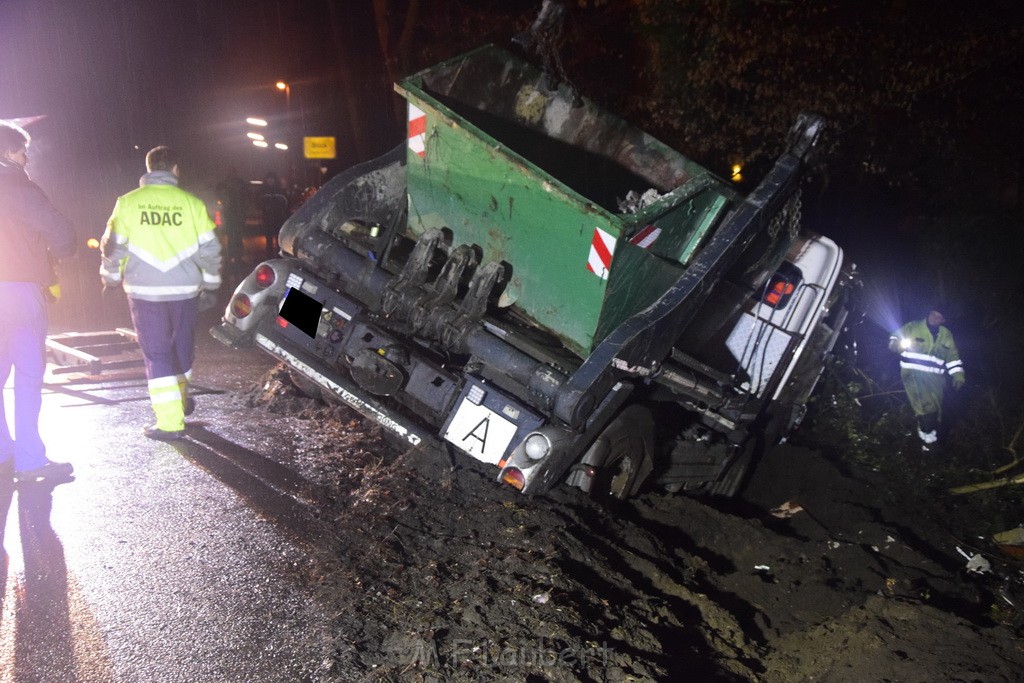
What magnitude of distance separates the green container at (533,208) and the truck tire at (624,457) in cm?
49

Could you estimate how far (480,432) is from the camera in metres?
3.72

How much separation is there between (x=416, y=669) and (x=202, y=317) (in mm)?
6738

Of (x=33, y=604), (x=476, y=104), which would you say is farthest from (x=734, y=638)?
(x=476, y=104)

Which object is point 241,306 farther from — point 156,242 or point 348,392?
point 348,392

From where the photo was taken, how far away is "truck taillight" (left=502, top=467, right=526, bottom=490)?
3.51 m

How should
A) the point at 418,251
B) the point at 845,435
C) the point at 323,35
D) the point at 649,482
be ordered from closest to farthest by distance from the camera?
the point at 418,251, the point at 649,482, the point at 845,435, the point at 323,35

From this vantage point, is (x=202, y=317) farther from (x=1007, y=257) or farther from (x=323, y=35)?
(x=323, y=35)

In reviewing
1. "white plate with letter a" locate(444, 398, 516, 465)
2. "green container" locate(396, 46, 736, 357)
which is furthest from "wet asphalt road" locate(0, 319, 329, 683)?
"green container" locate(396, 46, 736, 357)

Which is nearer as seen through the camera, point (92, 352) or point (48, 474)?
point (48, 474)

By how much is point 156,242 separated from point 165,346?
0.61m

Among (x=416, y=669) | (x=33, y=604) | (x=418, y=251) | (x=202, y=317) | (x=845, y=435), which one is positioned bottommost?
(x=202, y=317)

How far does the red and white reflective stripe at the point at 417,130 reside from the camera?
4016mm


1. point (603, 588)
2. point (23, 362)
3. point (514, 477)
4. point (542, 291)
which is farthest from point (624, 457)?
point (23, 362)

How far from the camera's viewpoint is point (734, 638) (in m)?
3.44
